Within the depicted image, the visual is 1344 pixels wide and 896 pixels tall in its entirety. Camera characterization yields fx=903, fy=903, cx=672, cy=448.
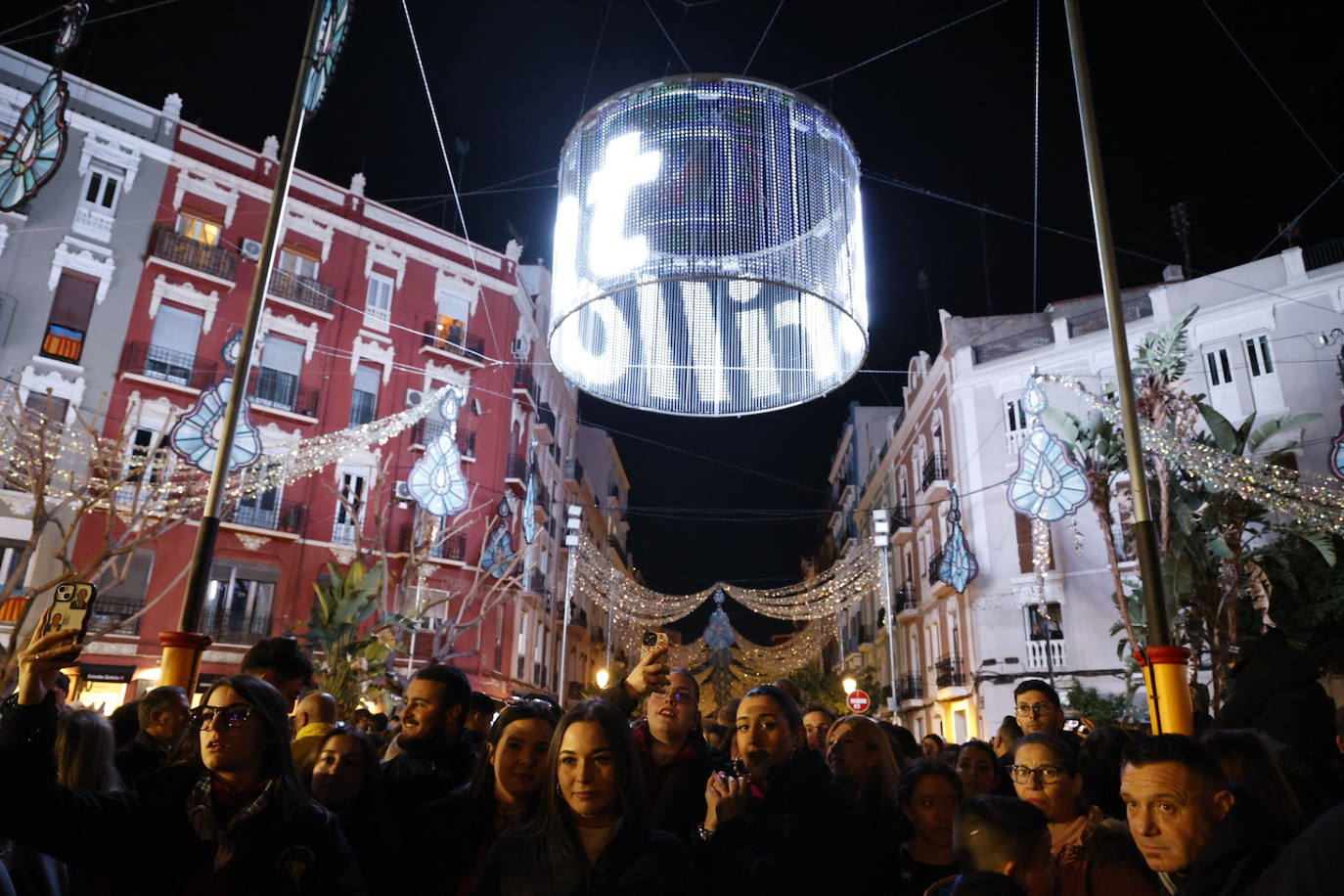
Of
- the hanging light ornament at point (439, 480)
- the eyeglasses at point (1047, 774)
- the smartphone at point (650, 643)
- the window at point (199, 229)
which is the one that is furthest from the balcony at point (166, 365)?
the eyeglasses at point (1047, 774)

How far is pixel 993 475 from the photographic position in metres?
26.0

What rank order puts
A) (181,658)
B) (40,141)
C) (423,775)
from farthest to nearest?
1. (40,141)
2. (181,658)
3. (423,775)

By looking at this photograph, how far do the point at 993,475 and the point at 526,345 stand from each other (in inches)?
657

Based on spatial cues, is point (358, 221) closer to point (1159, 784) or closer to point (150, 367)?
point (150, 367)

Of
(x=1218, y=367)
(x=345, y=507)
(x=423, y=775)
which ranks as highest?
(x=1218, y=367)

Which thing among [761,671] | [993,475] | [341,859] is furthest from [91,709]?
[761,671]

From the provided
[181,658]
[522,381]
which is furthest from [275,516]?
[181,658]

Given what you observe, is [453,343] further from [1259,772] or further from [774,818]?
[1259,772]

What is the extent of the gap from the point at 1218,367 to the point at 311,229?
996 inches

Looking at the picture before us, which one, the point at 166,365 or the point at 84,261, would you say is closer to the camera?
the point at 84,261

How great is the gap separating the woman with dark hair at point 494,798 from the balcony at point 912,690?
98.6ft

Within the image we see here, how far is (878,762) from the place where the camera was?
4680 mm

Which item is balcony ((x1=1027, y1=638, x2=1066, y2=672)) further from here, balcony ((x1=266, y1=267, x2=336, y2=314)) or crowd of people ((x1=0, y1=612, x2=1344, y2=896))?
balcony ((x1=266, y1=267, x2=336, y2=314))

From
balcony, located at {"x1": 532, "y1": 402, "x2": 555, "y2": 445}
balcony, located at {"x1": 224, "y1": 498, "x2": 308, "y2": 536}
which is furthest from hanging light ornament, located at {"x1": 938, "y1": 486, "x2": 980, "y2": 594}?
balcony, located at {"x1": 224, "y1": 498, "x2": 308, "y2": 536}
